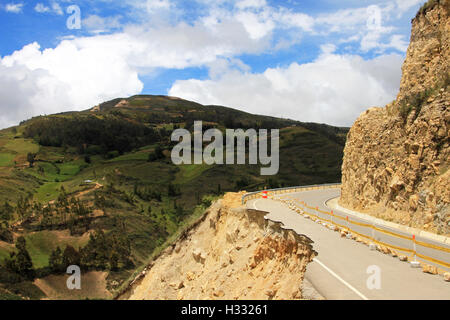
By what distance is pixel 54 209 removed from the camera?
232ft

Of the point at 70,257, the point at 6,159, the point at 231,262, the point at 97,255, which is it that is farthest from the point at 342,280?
the point at 6,159

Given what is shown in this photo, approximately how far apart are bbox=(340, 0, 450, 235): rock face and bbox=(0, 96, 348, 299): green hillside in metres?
12.8

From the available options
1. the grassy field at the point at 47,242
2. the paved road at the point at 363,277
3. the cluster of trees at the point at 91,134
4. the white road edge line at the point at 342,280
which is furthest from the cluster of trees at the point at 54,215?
the cluster of trees at the point at 91,134

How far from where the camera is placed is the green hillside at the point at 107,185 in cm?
5772

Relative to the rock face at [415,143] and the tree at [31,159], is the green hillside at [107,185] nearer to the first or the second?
the tree at [31,159]

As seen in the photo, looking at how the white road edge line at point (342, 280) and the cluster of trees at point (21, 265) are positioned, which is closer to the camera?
the white road edge line at point (342, 280)

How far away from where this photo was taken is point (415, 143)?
66.3 feet

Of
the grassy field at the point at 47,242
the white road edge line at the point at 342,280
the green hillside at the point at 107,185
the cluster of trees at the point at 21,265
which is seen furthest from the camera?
the grassy field at the point at 47,242

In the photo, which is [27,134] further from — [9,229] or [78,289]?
[78,289]

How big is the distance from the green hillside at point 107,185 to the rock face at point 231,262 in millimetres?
4549

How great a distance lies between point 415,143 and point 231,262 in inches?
462

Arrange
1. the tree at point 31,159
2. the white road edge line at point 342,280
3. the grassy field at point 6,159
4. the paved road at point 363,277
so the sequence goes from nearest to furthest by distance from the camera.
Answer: the white road edge line at point 342,280, the paved road at point 363,277, the grassy field at point 6,159, the tree at point 31,159

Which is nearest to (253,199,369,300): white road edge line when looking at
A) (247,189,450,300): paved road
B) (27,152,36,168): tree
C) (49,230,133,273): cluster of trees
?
(247,189,450,300): paved road
